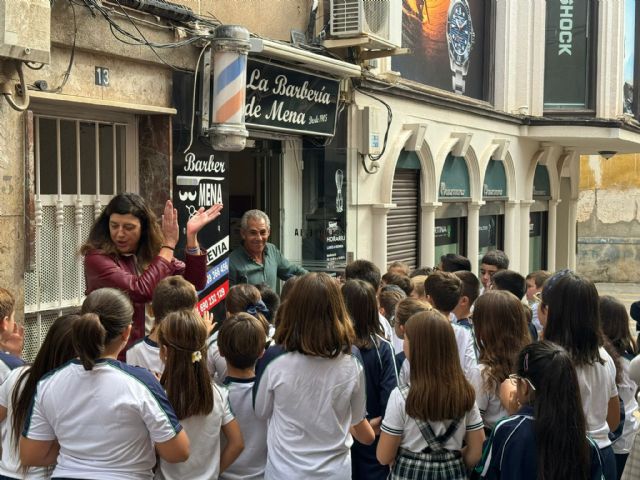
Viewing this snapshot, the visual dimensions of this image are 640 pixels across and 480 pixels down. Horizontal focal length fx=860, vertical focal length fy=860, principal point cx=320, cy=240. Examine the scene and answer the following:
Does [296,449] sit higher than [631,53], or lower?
lower

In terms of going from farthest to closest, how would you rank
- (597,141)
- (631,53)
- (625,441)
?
(631,53), (597,141), (625,441)

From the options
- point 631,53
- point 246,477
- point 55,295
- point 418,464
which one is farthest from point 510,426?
point 631,53

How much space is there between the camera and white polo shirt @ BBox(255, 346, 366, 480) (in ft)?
12.8

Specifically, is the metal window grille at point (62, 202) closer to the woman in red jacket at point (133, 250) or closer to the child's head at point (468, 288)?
the woman in red jacket at point (133, 250)

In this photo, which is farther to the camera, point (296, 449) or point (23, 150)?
point (23, 150)

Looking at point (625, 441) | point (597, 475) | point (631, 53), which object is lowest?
point (625, 441)

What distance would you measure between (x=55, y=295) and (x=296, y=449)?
3.35 metres

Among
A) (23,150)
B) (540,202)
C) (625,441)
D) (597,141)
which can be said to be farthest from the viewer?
(540,202)

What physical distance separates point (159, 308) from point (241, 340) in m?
0.58

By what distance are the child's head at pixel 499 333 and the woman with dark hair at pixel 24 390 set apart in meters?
2.14

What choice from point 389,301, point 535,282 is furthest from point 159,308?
point 535,282

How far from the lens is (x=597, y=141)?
17250 millimetres

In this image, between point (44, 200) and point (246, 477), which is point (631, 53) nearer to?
point (44, 200)

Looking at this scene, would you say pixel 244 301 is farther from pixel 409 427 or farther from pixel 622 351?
pixel 622 351
